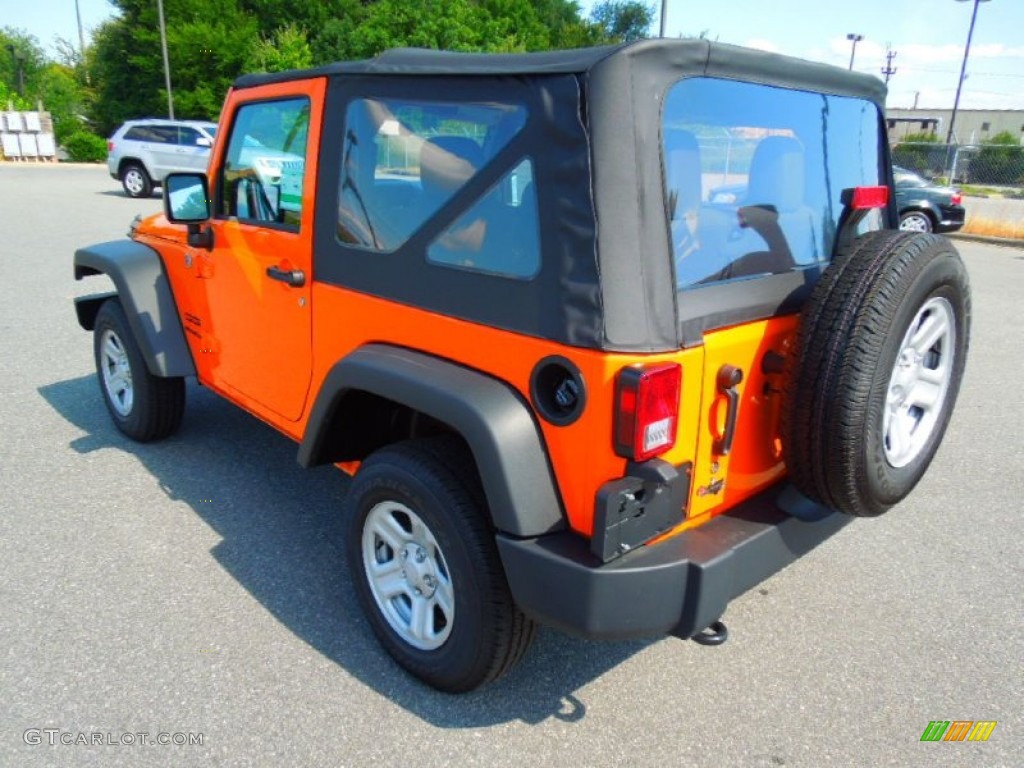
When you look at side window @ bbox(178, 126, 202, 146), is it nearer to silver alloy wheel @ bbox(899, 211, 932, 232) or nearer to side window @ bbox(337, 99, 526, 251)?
silver alloy wheel @ bbox(899, 211, 932, 232)

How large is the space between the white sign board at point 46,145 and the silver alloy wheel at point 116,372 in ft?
109

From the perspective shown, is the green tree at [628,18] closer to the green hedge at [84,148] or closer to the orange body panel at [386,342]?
the green hedge at [84,148]

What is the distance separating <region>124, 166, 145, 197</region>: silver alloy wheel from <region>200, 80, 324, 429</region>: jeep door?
54.6 ft

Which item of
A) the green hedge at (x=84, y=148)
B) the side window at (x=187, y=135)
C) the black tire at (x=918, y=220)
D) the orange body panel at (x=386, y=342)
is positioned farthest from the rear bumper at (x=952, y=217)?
the green hedge at (x=84, y=148)

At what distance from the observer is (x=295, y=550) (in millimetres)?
3326

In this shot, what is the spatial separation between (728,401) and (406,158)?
126cm

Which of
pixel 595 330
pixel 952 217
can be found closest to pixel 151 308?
pixel 595 330

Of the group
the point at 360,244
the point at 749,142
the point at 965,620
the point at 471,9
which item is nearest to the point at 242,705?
the point at 360,244

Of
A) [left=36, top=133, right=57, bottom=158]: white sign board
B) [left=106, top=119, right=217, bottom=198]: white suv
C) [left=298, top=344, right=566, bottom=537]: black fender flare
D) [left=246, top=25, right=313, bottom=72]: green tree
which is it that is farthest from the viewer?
[left=36, top=133, right=57, bottom=158]: white sign board

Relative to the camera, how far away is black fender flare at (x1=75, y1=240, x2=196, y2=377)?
12.6ft

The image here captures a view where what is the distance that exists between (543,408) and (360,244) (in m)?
0.96

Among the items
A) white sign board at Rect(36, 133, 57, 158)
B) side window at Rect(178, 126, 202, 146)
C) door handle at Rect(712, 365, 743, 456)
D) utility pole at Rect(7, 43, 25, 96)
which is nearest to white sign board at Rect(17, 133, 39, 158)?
white sign board at Rect(36, 133, 57, 158)

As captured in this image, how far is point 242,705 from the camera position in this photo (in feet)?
8.02

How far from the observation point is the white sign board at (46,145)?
103ft
